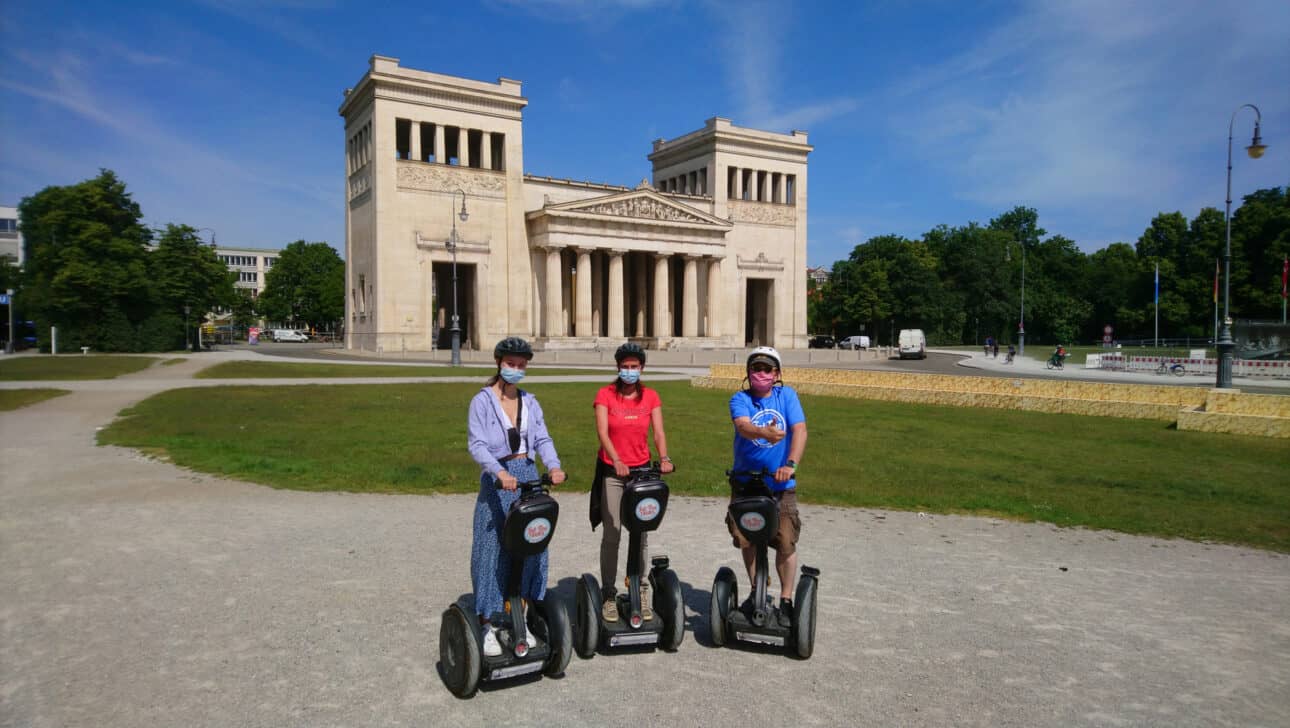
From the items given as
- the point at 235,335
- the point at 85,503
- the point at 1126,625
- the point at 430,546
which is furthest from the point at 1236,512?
the point at 235,335

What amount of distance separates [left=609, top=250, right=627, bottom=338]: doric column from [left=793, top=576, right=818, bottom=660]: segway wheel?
60.2 metres

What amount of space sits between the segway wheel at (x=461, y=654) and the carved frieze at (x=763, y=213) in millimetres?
71757

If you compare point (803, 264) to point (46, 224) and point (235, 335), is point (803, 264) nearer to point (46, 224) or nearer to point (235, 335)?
point (46, 224)

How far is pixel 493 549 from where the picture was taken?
16.8 ft

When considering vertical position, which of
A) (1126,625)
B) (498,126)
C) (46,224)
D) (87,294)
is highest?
(498,126)

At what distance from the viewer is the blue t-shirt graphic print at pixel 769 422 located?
568cm

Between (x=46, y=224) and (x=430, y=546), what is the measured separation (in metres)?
Result: 54.6

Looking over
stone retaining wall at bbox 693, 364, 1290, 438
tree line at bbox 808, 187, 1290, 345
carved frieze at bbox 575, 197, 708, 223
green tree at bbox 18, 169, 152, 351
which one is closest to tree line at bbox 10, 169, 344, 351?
green tree at bbox 18, 169, 152, 351

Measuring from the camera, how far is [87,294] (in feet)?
160

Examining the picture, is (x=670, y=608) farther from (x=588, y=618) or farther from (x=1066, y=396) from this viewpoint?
(x=1066, y=396)

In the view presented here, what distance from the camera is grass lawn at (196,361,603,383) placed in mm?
33469

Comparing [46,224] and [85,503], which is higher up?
[46,224]

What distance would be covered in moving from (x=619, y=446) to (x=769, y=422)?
1135mm

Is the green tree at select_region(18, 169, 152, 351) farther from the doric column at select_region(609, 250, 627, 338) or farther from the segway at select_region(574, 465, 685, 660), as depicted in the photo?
the segway at select_region(574, 465, 685, 660)
